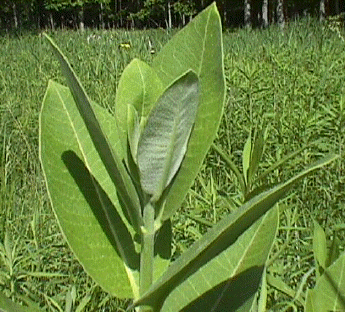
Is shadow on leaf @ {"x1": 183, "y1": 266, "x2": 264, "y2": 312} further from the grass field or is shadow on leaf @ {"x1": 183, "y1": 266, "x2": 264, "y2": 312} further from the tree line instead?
the tree line

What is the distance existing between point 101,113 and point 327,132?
1.93 metres

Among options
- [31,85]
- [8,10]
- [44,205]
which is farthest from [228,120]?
[8,10]

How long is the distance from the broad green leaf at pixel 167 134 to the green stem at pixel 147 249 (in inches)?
0.6

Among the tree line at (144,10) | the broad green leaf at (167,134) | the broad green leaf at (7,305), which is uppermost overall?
the broad green leaf at (167,134)

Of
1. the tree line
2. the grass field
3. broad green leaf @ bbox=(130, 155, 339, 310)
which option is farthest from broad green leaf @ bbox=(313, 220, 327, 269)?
the tree line

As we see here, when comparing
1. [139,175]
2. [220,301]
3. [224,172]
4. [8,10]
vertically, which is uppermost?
[139,175]

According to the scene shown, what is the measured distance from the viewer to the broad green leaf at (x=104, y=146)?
41cm

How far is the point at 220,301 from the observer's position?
1.60 feet

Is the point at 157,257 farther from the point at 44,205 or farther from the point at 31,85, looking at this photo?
the point at 31,85

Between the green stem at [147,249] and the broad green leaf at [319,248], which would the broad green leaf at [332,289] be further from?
the broad green leaf at [319,248]

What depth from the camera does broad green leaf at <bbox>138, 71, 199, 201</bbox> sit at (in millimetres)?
395

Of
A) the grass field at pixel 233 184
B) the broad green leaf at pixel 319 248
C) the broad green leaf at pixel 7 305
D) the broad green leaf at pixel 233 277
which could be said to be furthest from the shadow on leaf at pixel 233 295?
the grass field at pixel 233 184

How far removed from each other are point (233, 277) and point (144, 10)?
27.2m

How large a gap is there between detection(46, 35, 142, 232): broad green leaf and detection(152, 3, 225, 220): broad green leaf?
0.03m
